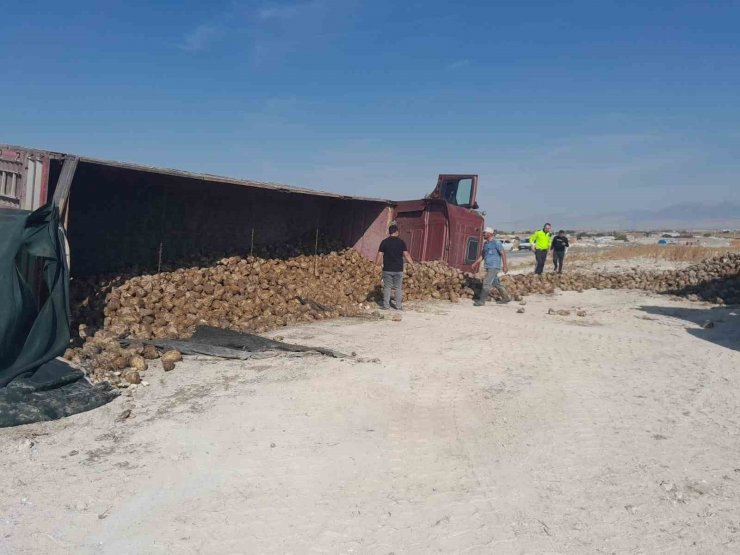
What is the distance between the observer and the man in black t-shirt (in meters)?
11.2

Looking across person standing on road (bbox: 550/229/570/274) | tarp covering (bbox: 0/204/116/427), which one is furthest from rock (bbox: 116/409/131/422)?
person standing on road (bbox: 550/229/570/274)

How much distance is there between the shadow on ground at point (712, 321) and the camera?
9922 mm

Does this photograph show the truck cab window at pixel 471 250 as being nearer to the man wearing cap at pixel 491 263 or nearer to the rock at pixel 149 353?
the man wearing cap at pixel 491 263

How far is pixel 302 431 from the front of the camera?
17.0ft

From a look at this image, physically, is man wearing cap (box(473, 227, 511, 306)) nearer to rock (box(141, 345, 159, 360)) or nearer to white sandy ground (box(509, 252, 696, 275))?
rock (box(141, 345, 159, 360))

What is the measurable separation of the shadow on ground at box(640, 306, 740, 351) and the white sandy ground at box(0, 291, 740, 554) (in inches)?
91.3

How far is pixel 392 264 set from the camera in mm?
11203

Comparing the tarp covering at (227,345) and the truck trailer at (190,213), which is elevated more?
the truck trailer at (190,213)

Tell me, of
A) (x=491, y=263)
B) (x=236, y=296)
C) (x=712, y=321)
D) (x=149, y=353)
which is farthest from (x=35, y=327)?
(x=712, y=321)

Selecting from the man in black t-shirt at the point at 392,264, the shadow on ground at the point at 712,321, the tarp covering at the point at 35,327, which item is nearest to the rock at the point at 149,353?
the tarp covering at the point at 35,327

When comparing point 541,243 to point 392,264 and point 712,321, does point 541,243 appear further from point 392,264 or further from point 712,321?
point 392,264

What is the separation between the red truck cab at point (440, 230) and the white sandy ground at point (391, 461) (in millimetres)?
6884

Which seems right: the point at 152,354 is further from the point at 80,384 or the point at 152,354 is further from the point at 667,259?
the point at 667,259

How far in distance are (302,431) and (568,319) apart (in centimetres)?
796
